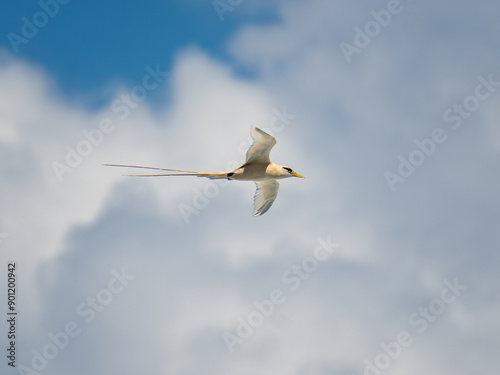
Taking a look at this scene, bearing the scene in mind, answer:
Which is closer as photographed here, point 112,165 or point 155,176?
point 112,165

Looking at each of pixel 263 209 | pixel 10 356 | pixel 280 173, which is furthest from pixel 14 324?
pixel 280 173

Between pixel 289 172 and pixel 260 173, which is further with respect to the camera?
pixel 289 172

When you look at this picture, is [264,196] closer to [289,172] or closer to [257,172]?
[289,172]

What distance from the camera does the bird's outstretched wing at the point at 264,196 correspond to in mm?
30630

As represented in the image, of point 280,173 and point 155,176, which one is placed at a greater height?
point 280,173

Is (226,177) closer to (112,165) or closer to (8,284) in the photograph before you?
(112,165)

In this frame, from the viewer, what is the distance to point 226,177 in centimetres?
2708

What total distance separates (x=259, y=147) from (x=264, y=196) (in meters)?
4.67

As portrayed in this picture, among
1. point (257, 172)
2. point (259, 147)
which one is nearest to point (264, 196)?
point (257, 172)

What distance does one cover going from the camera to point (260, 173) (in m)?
28.3

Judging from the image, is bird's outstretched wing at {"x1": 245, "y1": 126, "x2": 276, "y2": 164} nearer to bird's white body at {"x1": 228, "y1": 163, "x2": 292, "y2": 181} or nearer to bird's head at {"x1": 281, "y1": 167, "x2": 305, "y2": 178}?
bird's white body at {"x1": 228, "y1": 163, "x2": 292, "y2": 181}

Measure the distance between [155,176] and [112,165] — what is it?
3359 mm

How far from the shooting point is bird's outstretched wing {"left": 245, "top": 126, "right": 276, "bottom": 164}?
2574 centimetres

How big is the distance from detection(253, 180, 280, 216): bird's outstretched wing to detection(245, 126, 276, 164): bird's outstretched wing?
9.05 feet
